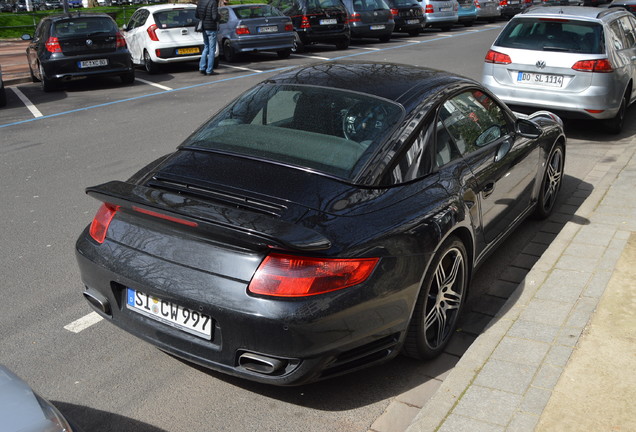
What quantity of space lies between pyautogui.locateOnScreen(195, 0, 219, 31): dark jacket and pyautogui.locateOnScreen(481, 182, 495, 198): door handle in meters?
12.8

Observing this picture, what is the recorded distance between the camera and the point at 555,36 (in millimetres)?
9938

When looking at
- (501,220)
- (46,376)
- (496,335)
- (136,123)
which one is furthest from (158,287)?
(136,123)

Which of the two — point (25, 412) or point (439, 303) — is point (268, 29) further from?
point (25, 412)

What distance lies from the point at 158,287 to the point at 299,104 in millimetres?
1580

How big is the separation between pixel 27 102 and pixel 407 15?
48.9 feet

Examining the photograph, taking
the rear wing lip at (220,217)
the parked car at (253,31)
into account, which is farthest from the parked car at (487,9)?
the rear wing lip at (220,217)

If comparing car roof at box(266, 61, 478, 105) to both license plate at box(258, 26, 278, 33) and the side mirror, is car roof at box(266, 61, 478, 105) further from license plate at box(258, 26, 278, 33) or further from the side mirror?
license plate at box(258, 26, 278, 33)

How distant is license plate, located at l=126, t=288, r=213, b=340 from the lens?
3602 millimetres

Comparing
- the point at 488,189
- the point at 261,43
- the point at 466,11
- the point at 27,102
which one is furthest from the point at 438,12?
the point at 488,189

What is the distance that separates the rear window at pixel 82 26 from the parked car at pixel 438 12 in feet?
46.9

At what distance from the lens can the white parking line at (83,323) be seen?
15.3 feet

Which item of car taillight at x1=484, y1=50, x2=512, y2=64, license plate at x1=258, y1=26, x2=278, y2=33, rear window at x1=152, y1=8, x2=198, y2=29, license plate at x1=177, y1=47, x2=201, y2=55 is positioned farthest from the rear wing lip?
license plate at x1=258, y1=26, x2=278, y2=33

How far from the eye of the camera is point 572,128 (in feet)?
35.7

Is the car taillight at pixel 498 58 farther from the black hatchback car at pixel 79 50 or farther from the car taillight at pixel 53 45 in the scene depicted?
the car taillight at pixel 53 45
